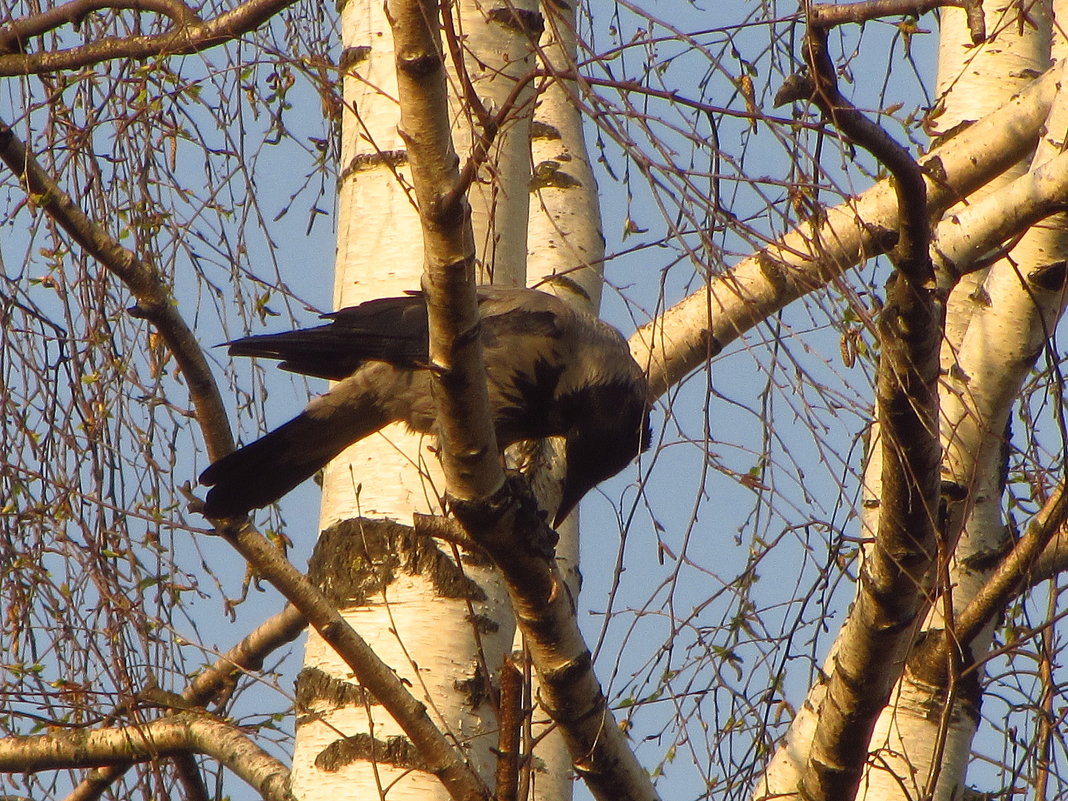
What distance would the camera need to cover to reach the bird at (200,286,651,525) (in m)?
3.16

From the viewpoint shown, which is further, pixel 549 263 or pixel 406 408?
pixel 549 263

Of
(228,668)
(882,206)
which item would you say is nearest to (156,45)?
(228,668)

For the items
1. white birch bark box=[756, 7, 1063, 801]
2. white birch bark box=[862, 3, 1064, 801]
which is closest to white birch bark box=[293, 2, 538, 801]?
white birch bark box=[756, 7, 1063, 801]

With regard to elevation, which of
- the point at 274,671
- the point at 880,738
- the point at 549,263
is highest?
the point at 549,263

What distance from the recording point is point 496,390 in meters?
3.39

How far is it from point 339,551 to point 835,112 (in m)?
1.27

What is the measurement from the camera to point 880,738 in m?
2.74

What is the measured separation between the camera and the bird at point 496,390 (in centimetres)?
316

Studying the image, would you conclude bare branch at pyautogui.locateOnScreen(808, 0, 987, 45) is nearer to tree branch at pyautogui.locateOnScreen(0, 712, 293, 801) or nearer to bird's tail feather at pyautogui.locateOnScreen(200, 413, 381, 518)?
bird's tail feather at pyautogui.locateOnScreen(200, 413, 381, 518)

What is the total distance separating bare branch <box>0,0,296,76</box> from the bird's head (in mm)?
1214

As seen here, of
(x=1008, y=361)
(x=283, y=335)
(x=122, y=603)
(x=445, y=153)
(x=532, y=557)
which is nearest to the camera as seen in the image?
(x=445, y=153)

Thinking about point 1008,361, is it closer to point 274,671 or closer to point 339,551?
point 339,551

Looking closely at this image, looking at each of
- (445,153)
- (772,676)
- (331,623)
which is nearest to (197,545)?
(331,623)

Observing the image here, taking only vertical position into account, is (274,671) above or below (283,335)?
below
